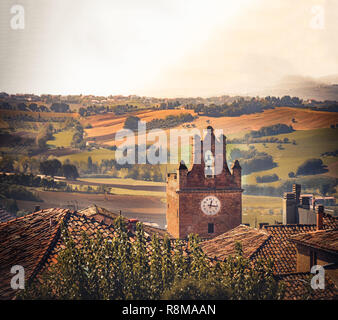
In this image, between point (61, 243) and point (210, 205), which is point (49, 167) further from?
point (61, 243)

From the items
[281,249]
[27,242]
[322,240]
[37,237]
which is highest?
[322,240]

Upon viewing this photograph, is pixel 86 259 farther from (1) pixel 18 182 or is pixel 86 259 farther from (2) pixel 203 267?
(1) pixel 18 182

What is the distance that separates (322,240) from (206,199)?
8.80 metres

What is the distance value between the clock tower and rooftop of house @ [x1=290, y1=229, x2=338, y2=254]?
732 centimetres

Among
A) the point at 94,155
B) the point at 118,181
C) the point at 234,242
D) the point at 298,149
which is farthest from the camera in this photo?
the point at 298,149

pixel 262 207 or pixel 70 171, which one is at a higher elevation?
pixel 70 171

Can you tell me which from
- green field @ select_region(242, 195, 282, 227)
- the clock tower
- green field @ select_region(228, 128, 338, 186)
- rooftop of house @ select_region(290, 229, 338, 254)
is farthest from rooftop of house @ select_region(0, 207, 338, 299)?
green field @ select_region(228, 128, 338, 186)

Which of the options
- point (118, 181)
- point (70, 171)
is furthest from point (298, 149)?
point (70, 171)

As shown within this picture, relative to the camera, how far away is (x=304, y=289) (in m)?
18.2

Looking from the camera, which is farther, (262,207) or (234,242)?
(262,207)

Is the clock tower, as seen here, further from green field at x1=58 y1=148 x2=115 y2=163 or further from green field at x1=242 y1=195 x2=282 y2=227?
green field at x1=242 y1=195 x2=282 y2=227

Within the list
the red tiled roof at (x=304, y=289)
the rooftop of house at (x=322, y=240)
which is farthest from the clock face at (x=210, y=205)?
the red tiled roof at (x=304, y=289)

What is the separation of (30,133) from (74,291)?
27.7 m

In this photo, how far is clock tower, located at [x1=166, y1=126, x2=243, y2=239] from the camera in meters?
27.3
